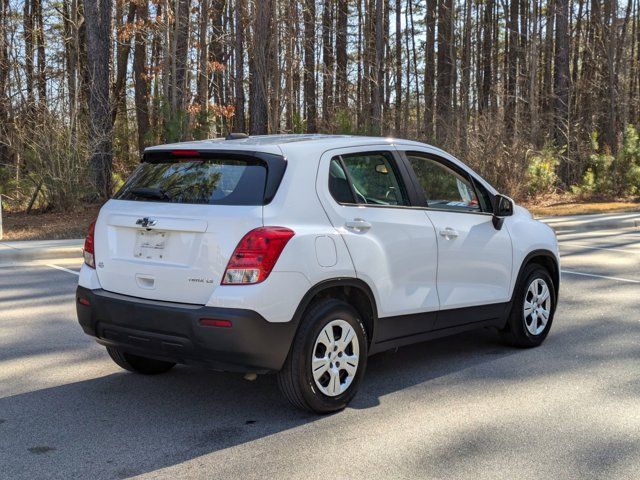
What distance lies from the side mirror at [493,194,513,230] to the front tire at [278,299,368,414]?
177 centimetres

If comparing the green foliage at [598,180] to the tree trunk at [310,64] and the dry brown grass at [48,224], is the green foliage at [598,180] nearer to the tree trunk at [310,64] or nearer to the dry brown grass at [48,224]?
the tree trunk at [310,64]

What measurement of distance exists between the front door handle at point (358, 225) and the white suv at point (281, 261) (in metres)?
0.01

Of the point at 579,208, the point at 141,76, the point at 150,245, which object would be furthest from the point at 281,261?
the point at 141,76

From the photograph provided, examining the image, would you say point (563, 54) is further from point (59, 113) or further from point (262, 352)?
point (262, 352)

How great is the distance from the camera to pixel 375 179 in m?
5.47

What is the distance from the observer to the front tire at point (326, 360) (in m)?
4.59

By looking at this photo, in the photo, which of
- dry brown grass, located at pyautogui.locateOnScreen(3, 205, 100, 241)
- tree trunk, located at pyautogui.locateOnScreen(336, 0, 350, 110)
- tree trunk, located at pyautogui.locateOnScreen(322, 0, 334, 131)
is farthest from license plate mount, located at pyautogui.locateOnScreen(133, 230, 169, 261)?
tree trunk, located at pyautogui.locateOnScreen(336, 0, 350, 110)

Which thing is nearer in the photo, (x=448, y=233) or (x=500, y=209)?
(x=448, y=233)

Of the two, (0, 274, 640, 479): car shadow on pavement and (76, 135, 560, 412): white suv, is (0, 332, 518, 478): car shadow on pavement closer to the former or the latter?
(0, 274, 640, 479): car shadow on pavement

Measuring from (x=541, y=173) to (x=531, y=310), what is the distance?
61.2ft

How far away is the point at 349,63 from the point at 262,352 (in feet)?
139

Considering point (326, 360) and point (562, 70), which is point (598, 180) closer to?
point (562, 70)

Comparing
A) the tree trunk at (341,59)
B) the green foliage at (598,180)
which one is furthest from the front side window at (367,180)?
the tree trunk at (341,59)

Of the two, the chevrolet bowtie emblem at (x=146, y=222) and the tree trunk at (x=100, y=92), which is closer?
the chevrolet bowtie emblem at (x=146, y=222)
